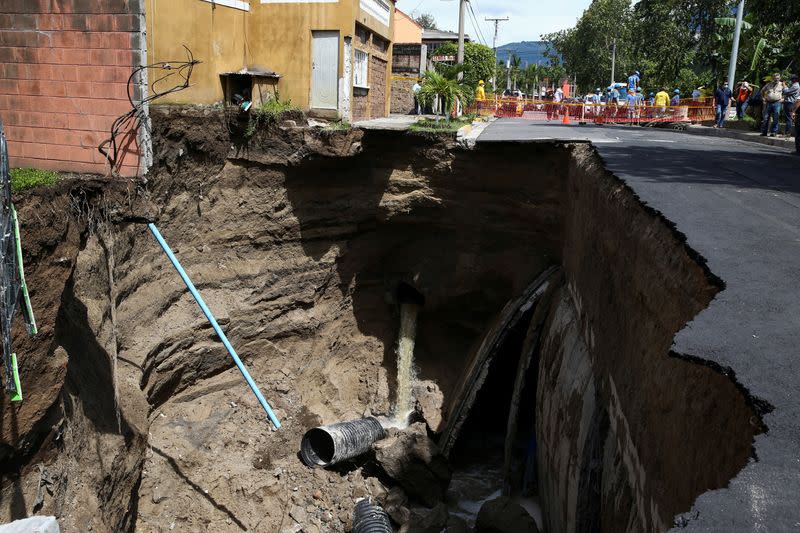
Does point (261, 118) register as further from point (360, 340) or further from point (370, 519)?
point (370, 519)

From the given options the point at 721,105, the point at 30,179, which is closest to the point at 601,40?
the point at 721,105

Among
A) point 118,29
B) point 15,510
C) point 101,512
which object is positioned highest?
point 118,29

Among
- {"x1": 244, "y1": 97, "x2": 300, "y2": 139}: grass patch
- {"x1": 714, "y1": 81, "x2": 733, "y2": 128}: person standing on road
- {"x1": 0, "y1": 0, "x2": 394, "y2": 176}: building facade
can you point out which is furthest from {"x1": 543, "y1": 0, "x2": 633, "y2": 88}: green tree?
{"x1": 0, "y1": 0, "x2": 394, "y2": 176}: building facade

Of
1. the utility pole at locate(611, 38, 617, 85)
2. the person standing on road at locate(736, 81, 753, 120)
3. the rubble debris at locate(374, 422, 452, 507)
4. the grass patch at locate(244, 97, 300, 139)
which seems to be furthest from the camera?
the utility pole at locate(611, 38, 617, 85)

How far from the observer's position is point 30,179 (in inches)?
371

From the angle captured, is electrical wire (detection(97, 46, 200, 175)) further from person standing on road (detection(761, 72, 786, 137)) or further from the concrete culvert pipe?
person standing on road (detection(761, 72, 786, 137))

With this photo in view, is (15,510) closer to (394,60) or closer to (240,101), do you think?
(240,101)

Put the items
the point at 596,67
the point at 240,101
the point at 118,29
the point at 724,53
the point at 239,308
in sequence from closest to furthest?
the point at 118,29 < the point at 239,308 < the point at 240,101 < the point at 724,53 < the point at 596,67

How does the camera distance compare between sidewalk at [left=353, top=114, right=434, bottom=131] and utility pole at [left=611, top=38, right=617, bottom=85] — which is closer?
sidewalk at [left=353, top=114, right=434, bottom=131]

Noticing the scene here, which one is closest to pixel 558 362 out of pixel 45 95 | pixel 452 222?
pixel 452 222

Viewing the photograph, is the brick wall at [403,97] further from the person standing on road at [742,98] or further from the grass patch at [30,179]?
the grass patch at [30,179]

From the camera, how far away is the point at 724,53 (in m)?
30.6

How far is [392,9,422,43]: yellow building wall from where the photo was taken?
4228 cm

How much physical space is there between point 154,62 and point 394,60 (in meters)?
23.4
